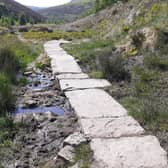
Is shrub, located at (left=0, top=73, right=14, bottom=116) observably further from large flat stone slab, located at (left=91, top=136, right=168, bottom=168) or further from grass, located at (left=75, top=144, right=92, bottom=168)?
large flat stone slab, located at (left=91, top=136, right=168, bottom=168)

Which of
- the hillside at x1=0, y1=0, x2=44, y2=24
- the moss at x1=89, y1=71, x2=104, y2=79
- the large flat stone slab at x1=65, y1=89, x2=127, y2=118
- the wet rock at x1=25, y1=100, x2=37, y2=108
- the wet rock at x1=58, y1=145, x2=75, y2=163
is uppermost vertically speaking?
the wet rock at x1=58, y1=145, x2=75, y2=163

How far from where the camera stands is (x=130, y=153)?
436 cm

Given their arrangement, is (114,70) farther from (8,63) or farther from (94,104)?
(8,63)

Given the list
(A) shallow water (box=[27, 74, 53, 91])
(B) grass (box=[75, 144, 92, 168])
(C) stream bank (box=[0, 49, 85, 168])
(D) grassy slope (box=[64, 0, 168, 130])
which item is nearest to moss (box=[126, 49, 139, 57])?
(D) grassy slope (box=[64, 0, 168, 130])

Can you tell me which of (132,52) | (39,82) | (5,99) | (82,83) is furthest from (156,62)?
(5,99)

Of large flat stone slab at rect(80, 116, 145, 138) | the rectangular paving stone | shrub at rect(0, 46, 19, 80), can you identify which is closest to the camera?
large flat stone slab at rect(80, 116, 145, 138)

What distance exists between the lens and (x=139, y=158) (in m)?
4.23

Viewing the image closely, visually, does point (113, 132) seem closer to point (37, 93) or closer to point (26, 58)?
point (37, 93)

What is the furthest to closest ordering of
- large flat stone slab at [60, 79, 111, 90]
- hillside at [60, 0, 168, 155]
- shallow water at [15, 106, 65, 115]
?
large flat stone slab at [60, 79, 111, 90], shallow water at [15, 106, 65, 115], hillside at [60, 0, 168, 155]

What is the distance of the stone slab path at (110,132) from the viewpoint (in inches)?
165

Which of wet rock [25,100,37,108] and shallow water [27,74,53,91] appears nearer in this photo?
wet rock [25,100,37,108]

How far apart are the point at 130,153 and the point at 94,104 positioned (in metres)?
2.20

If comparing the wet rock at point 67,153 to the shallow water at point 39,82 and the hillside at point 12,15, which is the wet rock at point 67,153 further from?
the hillside at point 12,15

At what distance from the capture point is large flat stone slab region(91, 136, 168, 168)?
13.5 feet
